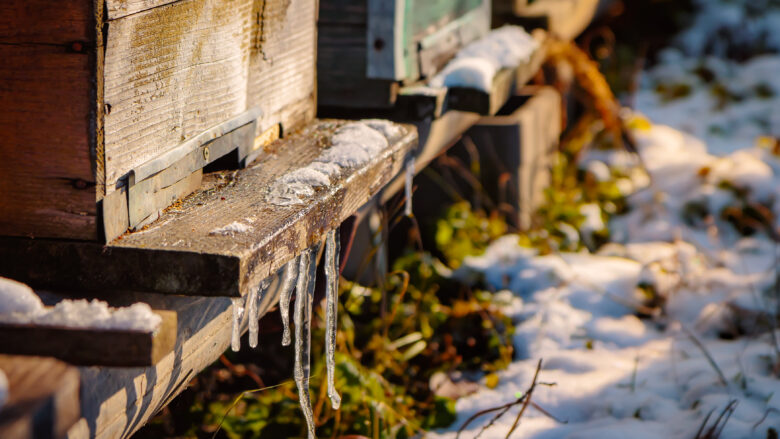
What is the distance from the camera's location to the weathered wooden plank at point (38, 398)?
3.28ft

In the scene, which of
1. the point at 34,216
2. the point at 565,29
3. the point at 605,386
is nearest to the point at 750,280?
the point at 605,386

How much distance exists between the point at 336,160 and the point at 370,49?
817 millimetres

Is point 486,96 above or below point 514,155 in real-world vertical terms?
above

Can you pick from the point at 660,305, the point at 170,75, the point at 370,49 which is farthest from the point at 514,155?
the point at 170,75

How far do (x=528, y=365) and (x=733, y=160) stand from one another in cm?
282

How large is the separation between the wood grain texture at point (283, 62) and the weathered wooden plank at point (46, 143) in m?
0.65

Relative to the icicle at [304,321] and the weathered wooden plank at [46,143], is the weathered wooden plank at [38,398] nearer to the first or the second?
the weathered wooden plank at [46,143]

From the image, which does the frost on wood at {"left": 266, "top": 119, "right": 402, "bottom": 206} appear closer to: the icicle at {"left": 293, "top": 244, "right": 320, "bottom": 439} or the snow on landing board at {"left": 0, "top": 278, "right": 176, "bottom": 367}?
the icicle at {"left": 293, "top": 244, "right": 320, "bottom": 439}

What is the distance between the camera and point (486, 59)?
3.29m

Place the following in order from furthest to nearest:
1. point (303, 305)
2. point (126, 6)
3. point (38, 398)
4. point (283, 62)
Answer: point (283, 62)
point (303, 305)
point (126, 6)
point (38, 398)

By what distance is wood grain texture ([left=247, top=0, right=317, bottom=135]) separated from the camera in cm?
202

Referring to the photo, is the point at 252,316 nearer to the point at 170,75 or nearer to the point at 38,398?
the point at 170,75

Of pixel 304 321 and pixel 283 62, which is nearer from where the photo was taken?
pixel 304 321

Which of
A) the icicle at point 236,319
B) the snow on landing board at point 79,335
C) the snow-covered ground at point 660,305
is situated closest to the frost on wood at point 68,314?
the snow on landing board at point 79,335
